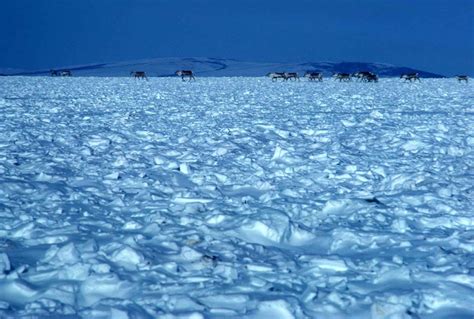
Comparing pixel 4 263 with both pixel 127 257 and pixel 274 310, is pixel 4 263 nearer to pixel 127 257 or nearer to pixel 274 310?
pixel 127 257

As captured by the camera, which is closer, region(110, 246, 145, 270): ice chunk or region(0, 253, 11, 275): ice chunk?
region(0, 253, 11, 275): ice chunk

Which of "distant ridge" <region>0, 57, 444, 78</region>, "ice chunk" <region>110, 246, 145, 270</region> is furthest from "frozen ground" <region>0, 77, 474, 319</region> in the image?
"distant ridge" <region>0, 57, 444, 78</region>

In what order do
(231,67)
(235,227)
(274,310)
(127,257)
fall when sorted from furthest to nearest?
(231,67), (235,227), (127,257), (274,310)

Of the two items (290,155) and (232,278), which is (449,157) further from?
(232,278)

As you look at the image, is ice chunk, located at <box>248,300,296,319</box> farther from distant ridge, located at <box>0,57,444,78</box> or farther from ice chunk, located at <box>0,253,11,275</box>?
distant ridge, located at <box>0,57,444,78</box>

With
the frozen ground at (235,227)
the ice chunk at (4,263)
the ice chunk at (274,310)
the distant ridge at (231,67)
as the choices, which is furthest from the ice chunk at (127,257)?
the distant ridge at (231,67)

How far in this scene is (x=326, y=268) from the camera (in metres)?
3.61

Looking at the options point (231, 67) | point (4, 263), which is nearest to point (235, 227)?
point (4, 263)

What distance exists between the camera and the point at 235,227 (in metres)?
4.37

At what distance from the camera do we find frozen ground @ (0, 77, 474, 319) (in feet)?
10.3

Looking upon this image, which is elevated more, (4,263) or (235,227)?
(235,227)

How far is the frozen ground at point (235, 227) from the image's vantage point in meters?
3.13

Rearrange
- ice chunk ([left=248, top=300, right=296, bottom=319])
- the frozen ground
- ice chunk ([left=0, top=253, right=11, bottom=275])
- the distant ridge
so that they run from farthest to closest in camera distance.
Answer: the distant ridge → ice chunk ([left=0, top=253, right=11, bottom=275]) → the frozen ground → ice chunk ([left=248, top=300, right=296, bottom=319])

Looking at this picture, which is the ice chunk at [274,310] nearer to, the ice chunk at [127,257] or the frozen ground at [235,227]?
the frozen ground at [235,227]
